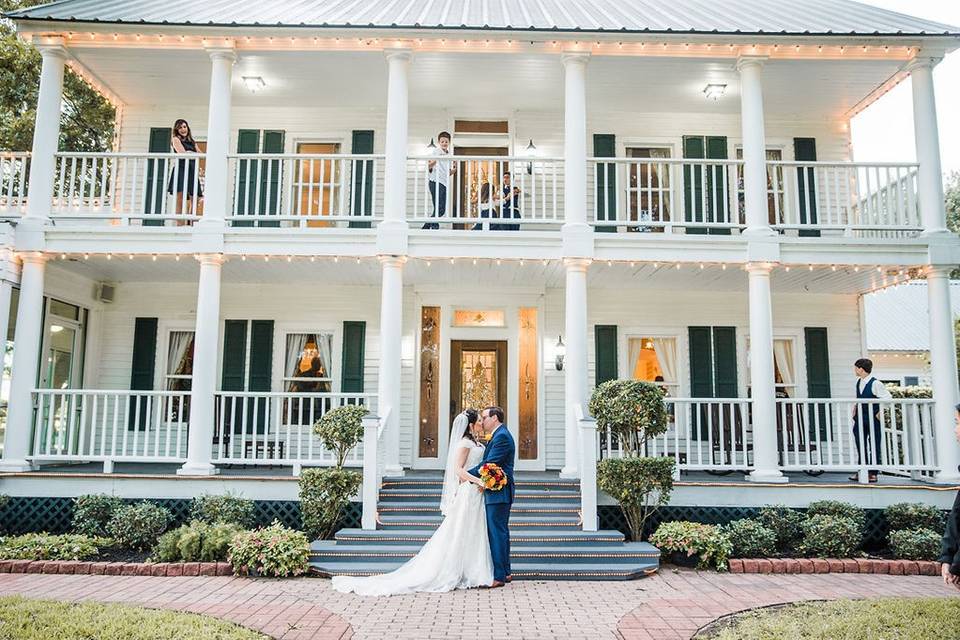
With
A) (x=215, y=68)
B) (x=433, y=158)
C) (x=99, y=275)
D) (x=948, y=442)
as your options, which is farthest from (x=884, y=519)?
(x=99, y=275)

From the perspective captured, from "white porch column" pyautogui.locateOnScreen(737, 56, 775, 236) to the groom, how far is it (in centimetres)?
496

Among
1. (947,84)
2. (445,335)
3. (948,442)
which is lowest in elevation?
(948,442)

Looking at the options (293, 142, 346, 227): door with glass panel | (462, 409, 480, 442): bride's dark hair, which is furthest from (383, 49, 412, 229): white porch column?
(462, 409, 480, 442): bride's dark hair

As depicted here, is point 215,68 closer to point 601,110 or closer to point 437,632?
point 601,110

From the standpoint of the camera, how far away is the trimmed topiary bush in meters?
8.93

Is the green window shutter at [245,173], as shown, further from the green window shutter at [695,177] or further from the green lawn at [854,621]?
the green lawn at [854,621]

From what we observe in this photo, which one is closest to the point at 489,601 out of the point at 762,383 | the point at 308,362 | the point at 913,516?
the point at 762,383

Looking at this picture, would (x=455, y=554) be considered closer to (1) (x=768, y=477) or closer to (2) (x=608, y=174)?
(1) (x=768, y=477)

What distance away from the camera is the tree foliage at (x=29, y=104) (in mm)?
18328

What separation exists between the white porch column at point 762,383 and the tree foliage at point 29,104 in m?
17.2

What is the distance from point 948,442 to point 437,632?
7.71m

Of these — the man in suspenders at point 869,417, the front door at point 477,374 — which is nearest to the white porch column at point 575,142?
the front door at point 477,374

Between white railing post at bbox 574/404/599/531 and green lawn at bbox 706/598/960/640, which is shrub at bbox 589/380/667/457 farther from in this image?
green lawn at bbox 706/598/960/640

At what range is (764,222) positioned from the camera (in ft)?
33.4
